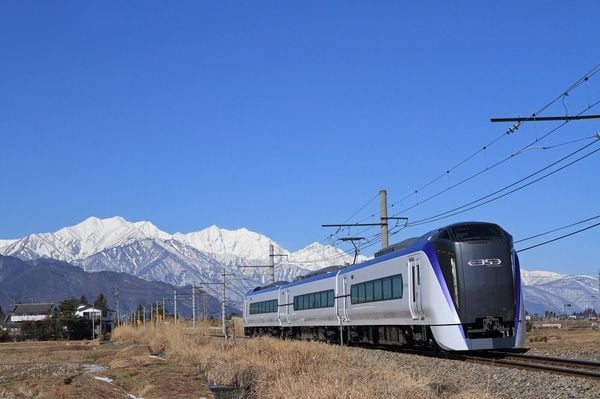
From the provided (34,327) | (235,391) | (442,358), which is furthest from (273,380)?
(34,327)

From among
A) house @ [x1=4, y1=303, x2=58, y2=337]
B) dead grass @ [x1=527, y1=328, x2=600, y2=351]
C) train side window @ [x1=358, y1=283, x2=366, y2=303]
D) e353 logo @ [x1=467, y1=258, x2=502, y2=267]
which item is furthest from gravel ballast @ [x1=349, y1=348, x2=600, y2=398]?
house @ [x1=4, y1=303, x2=58, y2=337]

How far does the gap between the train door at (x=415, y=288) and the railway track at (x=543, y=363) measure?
166 cm

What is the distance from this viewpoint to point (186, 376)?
79.6 feet

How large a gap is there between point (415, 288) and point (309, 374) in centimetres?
792

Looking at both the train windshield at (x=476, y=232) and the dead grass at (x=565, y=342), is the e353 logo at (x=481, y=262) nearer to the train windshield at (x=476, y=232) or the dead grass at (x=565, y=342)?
the train windshield at (x=476, y=232)

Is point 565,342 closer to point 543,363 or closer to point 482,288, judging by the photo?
point 482,288

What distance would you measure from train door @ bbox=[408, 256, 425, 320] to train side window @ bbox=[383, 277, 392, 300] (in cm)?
214

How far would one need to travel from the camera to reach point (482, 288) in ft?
70.0

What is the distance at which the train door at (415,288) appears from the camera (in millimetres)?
22797

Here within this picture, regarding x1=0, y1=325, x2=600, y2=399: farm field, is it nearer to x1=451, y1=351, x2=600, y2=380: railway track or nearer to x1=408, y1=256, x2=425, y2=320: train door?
x1=451, y1=351, x2=600, y2=380: railway track

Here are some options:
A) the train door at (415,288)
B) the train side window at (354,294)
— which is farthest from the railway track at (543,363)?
the train side window at (354,294)

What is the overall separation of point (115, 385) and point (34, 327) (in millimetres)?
100444

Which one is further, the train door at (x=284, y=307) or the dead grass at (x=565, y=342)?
the train door at (x=284, y=307)

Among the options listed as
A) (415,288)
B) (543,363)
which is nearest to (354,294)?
(415,288)
